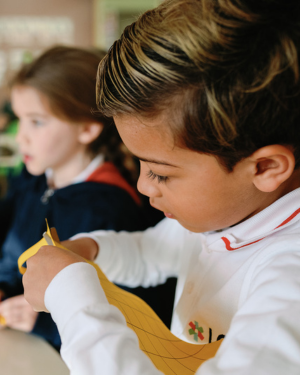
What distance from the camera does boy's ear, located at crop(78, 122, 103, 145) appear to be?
997 millimetres

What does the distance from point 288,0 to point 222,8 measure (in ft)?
0.21

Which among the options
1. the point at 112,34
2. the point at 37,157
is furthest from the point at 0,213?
the point at 112,34

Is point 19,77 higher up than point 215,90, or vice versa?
point 215,90

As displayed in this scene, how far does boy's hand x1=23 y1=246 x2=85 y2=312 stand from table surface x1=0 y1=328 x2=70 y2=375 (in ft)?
0.76

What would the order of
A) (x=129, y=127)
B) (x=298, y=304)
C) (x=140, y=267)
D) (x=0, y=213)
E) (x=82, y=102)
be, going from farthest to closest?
1. (x=0, y=213)
2. (x=82, y=102)
3. (x=140, y=267)
4. (x=129, y=127)
5. (x=298, y=304)

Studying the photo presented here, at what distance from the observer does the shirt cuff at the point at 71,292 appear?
14.9 inches

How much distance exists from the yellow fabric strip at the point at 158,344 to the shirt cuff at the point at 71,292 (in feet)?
0.16

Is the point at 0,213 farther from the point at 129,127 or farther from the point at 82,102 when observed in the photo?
the point at 129,127

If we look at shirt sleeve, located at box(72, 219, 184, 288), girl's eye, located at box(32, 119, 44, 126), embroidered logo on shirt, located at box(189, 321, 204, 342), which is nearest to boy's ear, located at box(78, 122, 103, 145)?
girl's eye, located at box(32, 119, 44, 126)

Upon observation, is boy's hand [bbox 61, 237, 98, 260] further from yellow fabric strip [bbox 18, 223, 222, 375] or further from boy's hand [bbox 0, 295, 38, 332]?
boy's hand [bbox 0, 295, 38, 332]

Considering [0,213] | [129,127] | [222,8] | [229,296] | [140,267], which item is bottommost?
[0,213]

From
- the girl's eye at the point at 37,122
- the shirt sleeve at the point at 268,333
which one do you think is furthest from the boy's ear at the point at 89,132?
the shirt sleeve at the point at 268,333

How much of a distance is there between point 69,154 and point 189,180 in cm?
63

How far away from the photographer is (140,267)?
72 cm
